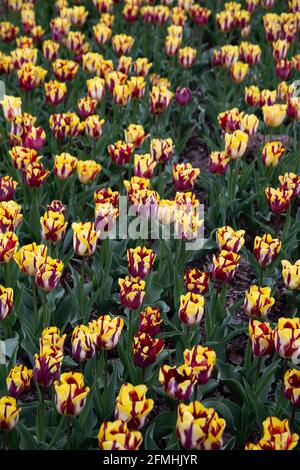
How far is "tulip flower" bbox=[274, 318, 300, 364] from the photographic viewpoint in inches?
97.5

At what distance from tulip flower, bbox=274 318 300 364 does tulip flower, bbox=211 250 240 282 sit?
0.41m

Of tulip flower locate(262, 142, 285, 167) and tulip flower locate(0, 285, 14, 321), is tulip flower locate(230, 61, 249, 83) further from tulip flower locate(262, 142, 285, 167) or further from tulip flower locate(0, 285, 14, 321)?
tulip flower locate(0, 285, 14, 321)

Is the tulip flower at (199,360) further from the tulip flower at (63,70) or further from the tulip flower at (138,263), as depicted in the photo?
the tulip flower at (63,70)

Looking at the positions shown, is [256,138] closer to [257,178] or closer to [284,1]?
[257,178]

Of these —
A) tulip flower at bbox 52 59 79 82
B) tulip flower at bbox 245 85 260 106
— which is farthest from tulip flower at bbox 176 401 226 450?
tulip flower at bbox 52 59 79 82

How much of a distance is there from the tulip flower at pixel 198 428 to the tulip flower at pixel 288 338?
0.44 metres

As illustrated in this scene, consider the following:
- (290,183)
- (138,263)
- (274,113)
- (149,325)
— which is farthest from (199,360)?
(274,113)

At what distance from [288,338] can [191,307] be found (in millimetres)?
379

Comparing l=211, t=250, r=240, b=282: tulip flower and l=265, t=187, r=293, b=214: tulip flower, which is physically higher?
l=265, t=187, r=293, b=214: tulip flower

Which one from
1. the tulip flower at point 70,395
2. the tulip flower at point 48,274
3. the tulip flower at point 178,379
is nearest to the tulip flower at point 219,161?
the tulip flower at point 48,274

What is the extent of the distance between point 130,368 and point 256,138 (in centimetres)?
232

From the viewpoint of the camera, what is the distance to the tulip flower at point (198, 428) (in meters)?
2.13

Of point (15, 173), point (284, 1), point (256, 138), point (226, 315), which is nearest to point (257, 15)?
point (284, 1)

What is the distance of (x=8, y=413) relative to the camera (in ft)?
7.63
